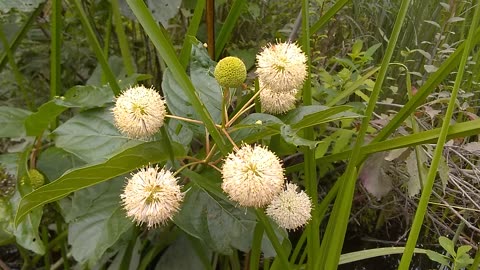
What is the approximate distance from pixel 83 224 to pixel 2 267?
39cm

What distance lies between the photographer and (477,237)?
3.51ft

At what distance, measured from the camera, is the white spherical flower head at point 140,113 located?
0.52 meters

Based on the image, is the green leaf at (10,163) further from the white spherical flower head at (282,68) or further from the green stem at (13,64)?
the white spherical flower head at (282,68)

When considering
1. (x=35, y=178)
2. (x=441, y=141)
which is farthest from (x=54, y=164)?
(x=441, y=141)

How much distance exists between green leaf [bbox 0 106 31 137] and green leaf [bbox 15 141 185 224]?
0.29 meters

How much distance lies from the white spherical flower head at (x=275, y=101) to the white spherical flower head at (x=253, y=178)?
129mm

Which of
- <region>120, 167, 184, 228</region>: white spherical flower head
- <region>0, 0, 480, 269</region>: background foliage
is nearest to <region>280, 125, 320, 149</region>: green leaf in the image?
<region>0, 0, 480, 269</region>: background foliage

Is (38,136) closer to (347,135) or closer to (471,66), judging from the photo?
(347,135)

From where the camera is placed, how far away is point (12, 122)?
2.61 ft

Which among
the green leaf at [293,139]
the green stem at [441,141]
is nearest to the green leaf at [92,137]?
the green leaf at [293,139]

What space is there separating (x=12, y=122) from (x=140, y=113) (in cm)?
37

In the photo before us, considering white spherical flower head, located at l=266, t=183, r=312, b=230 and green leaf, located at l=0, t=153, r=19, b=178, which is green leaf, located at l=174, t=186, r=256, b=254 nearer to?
white spherical flower head, located at l=266, t=183, r=312, b=230

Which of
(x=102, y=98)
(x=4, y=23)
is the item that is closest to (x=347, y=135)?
(x=102, y=98)

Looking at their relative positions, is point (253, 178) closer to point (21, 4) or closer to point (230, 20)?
point (230, 20)
